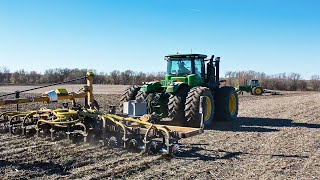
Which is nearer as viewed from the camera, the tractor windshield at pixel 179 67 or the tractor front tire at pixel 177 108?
the tractor front tire at pixel 177 108

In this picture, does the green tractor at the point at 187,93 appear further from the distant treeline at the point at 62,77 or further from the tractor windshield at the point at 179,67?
the distant treeline at the point at 62,77

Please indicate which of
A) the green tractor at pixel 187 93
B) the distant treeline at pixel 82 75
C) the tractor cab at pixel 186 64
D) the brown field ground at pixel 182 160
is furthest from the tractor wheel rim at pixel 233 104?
the distant treeline at pixel 82 75

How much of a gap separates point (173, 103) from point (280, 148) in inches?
132

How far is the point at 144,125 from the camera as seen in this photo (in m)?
7.43

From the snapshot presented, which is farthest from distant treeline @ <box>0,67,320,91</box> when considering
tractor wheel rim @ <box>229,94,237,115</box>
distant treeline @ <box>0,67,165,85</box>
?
tractor wheel rim @ <box>229,94,237,115</box>

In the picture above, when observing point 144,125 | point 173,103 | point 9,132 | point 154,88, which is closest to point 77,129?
point 144,125

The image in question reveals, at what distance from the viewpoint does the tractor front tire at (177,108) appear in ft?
34.0

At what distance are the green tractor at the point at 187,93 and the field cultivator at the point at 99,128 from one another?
2.36 m

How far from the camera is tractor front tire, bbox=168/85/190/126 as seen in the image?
10367 mm

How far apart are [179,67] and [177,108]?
2.22m

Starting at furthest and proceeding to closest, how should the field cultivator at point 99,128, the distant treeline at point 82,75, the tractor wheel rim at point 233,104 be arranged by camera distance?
the distant treeline at point 82,75
the tractor wheel rim at point 233,104
the field cultivator at point 99,128

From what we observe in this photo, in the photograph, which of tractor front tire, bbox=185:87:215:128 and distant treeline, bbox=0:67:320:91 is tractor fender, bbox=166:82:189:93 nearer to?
tractor front tire, bbox=185:87:215:128

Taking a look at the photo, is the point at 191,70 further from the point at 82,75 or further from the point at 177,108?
the point at 82,75

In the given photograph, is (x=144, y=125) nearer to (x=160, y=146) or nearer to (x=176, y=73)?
(x=160, y=146)
